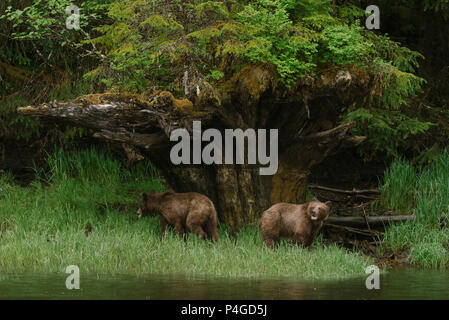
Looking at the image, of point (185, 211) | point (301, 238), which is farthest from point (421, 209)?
point (185, 211)

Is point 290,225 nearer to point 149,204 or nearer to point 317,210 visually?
point 317,210

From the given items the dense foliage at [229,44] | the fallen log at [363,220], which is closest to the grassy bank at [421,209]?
the fallen log at [363,220]

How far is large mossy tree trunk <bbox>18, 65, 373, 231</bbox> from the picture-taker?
11227 millimetres

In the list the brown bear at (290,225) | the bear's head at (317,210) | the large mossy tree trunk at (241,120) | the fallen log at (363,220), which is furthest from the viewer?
the fallen log at (363,220)

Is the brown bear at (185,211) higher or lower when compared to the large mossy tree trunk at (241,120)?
lower

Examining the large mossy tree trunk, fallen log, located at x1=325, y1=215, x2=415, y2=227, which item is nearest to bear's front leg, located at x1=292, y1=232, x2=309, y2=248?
the large mossy tree trunk

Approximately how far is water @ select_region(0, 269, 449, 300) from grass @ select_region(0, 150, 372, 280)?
20.1 inches

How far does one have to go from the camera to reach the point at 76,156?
49.4 feet

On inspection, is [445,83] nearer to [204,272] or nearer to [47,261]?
[204,272]

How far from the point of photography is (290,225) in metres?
11.0

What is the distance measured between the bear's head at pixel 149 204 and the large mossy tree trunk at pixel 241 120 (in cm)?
73

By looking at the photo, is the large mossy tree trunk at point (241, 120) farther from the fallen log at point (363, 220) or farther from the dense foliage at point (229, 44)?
the fallen log at point (363, 220)

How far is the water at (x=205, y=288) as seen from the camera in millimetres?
7941

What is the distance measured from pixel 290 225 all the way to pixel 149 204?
2.36 metres
